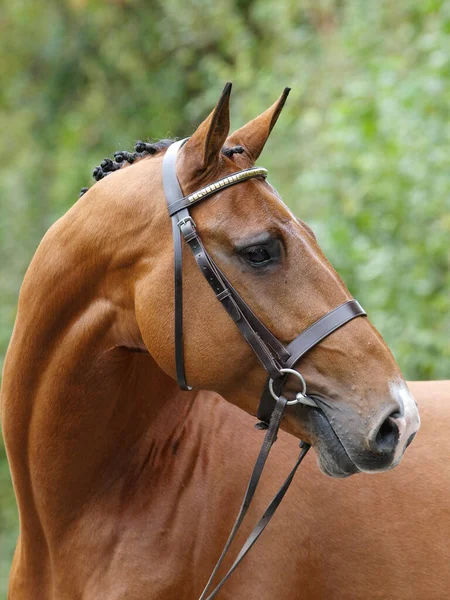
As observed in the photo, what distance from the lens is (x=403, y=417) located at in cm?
228

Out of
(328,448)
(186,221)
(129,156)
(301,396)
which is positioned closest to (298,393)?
(301,396)

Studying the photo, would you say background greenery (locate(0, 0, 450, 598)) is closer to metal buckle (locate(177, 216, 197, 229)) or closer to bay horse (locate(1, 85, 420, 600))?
bay horse (locate(1, 85, 420, 600))

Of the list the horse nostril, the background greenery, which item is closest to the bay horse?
the horse nostril

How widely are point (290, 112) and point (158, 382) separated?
291 inches

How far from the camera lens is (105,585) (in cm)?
270

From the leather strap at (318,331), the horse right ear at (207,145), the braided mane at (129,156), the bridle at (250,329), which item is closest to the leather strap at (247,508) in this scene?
the bridle at (250,329)

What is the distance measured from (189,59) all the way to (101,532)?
1113 cm

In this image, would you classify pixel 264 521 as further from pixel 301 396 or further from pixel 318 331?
pixel 318 331

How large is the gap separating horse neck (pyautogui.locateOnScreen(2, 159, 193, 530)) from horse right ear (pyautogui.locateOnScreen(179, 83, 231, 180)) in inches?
9.4

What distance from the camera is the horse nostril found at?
2.28 m

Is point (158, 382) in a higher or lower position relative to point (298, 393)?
higher

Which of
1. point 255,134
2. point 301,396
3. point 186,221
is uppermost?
point 255,134

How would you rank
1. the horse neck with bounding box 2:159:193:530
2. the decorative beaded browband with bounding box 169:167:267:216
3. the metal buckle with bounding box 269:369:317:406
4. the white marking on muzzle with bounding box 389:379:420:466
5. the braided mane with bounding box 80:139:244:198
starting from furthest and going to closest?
the braided mane with bounding box 80:139:244:198 → the horse neck with bounding box 2:159:193:530 → the decorative beaded browband with bounding box 169:167:267:216 → the metal buckle with bounding box 269:369:317:406 → the white marking on muzzle with bounding box 389:379:420:466

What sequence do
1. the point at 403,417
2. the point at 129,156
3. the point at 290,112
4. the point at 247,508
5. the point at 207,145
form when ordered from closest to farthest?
the point at 403,417 → the point at 207,145 → the point at 247,508 → the point at 129,156 → the point at 290,112
